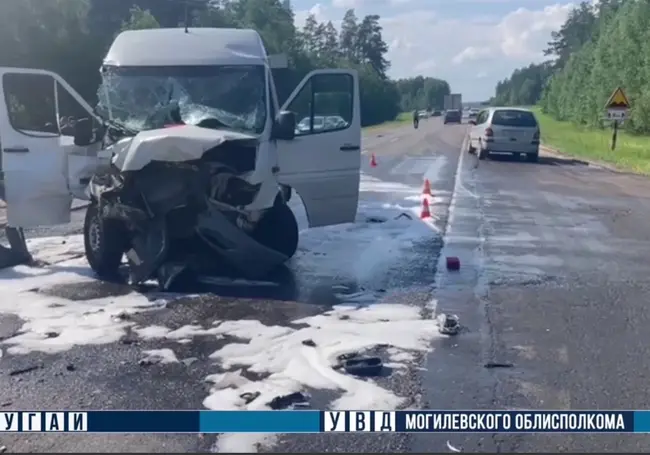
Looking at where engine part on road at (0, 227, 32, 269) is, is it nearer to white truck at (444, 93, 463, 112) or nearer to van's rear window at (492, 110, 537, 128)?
van's rear window at (492, 110, 537, 128)

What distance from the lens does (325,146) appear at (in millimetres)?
11148

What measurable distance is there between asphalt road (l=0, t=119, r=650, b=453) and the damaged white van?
24.7 inches

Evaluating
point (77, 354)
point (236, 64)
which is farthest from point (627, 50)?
point (77, 354)

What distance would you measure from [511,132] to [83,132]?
23.8 m

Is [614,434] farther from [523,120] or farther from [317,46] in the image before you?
[317,46]

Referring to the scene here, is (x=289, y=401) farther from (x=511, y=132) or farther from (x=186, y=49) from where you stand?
(x=511, y=132)

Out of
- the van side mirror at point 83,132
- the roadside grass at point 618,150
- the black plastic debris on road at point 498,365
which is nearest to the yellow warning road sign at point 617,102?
the roadside grass at point 618,150

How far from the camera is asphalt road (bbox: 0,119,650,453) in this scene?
536 cm

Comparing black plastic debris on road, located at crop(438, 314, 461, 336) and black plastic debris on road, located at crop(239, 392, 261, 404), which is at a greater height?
black plastic debris on road, located at crop(239, 392, 261, 404)

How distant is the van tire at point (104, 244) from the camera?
1010cm

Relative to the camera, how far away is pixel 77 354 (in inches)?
281

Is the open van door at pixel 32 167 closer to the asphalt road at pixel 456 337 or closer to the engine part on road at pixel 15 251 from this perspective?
the engine part on road at pixel 15 251

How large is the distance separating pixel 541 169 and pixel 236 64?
19919mm

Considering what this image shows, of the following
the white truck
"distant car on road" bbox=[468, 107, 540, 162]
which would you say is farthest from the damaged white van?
the white truck
